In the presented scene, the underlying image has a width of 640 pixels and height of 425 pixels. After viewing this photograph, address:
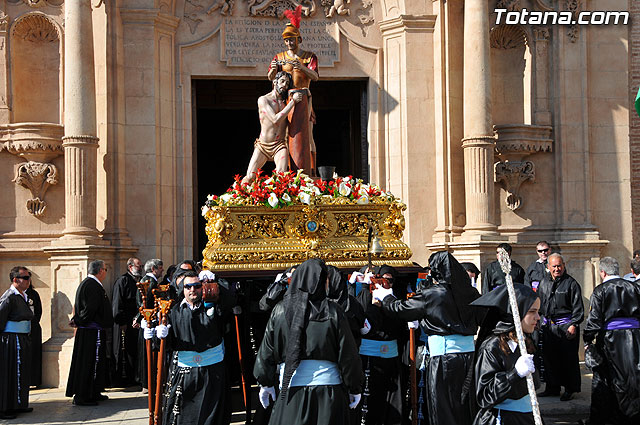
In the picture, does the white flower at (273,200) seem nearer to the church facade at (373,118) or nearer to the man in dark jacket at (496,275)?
the man in dark jacket at (496,275)

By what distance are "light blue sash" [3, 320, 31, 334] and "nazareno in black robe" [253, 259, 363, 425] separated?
5169 millimetres

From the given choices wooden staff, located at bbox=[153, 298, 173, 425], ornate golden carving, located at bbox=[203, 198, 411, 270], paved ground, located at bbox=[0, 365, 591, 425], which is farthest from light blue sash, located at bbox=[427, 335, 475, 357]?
ornate golden carving, located at bbox=[203, 198, 411, 270]

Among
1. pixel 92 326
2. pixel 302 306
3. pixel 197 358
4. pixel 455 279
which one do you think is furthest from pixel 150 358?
pixel 455 279

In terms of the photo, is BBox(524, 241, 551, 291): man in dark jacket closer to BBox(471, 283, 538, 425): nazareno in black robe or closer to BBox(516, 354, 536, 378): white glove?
BBox(471, 283, 538, 425): nazareno in black robe

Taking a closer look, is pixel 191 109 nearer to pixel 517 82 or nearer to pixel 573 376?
pixel 517 82

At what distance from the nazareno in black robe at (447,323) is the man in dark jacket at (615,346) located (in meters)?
2.31

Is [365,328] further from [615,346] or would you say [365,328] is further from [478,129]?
[478,129]

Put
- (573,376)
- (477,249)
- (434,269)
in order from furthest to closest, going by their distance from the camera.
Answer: (477,249) → (573,376) → (434,269)

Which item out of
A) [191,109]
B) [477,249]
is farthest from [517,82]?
[191,109]

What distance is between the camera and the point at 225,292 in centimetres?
854

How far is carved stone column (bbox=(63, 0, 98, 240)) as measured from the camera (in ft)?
42.9

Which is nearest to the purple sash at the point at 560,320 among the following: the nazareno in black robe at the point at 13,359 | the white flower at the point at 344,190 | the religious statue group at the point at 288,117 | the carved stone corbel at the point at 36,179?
the white flower at the point at 344,190

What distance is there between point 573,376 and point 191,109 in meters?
8.08

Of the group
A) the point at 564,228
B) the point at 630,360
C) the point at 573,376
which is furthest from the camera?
the point at 564,228
